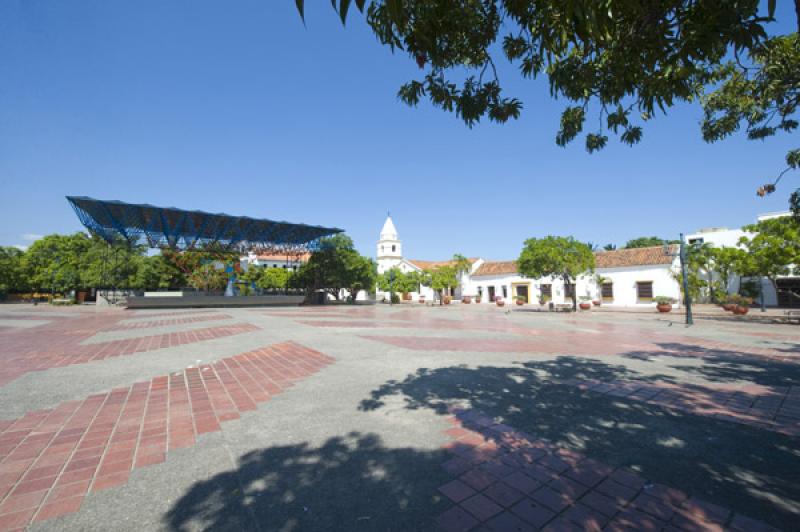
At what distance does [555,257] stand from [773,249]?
405 inches

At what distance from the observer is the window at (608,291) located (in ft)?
106

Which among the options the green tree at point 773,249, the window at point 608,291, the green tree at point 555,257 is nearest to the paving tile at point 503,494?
the green tree at point 773,249

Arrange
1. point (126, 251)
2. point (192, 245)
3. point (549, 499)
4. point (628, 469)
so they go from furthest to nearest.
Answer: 1. point (126, 251)
2. point (192, 245)
3. point (628, 469)
4. point (549, 499)

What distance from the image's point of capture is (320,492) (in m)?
2.39

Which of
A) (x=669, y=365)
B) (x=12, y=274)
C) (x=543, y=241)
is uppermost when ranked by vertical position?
(x=543, y=241)

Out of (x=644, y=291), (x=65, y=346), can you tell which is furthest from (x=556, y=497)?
(x=644, y=291)

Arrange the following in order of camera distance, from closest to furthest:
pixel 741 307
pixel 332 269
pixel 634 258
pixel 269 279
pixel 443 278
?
pixel 741 307, pixel 634 258, pixel 332 269, pixel 443 278, pixel 269 279

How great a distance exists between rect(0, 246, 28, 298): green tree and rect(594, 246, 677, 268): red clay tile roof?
212 feet

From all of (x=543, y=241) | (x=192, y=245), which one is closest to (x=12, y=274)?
(x=192, y=245)

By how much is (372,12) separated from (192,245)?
3081 centimetres

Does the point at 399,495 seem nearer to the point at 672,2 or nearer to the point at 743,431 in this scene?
the point at 743,431

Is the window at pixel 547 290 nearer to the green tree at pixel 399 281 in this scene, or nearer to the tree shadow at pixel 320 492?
the green tree at pixel 399 281

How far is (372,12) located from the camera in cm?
292

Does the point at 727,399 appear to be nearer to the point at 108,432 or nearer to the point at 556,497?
the point at 556,497
